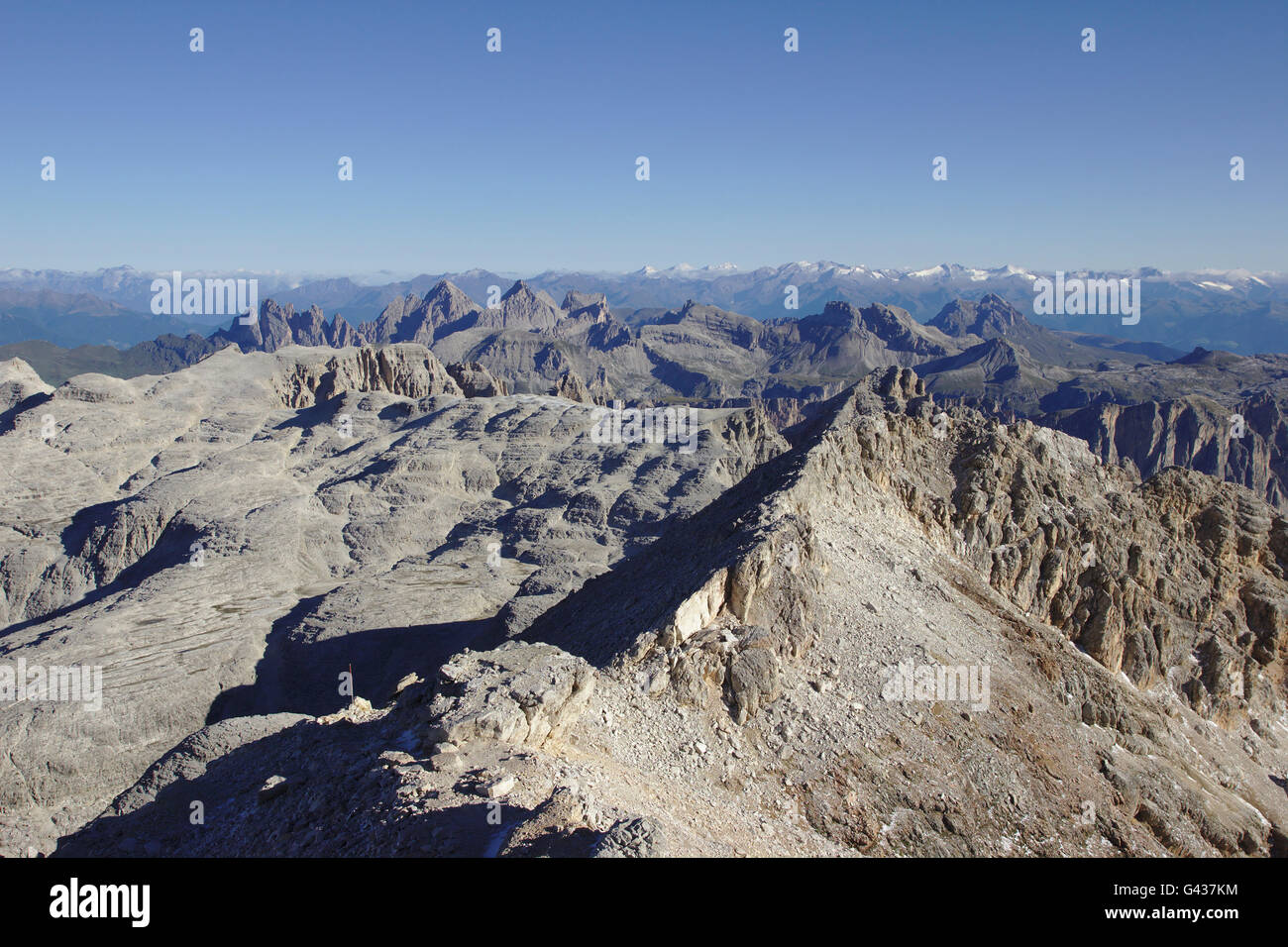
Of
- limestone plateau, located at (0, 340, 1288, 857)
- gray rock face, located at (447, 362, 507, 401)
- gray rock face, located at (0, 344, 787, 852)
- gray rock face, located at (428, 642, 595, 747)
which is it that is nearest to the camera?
gray rock face, located at (428, 642, 595, 747)

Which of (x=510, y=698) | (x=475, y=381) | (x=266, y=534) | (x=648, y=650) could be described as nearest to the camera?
(x=510, y=698)

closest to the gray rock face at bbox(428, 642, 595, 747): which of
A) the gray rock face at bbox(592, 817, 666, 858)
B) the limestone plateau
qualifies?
the limestone plateau

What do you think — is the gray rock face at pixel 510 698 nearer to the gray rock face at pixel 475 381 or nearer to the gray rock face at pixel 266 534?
the gray rock face at pixel 266 534

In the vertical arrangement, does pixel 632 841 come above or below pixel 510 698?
above

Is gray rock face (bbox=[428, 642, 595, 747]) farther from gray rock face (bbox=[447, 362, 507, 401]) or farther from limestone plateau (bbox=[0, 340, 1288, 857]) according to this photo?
gray rock face (bbox=[447, 362, 507, 401])

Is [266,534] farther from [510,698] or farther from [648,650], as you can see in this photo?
[510,698]

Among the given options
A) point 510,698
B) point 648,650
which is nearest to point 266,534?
point 648,650

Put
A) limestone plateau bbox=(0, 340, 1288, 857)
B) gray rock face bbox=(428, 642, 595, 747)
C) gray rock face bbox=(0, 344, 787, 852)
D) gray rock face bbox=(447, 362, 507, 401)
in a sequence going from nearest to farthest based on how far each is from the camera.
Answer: gray rock face bbox=(428, 642, 595, 747)
limestone plateau bbox=(0, 340, 1288, 857)
gray rock face bbox=(0, 344, 787, 852)
gray rock face bbox=(447, 362, 507, 401)

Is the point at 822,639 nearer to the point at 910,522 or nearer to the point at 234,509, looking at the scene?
the point at 910,522
